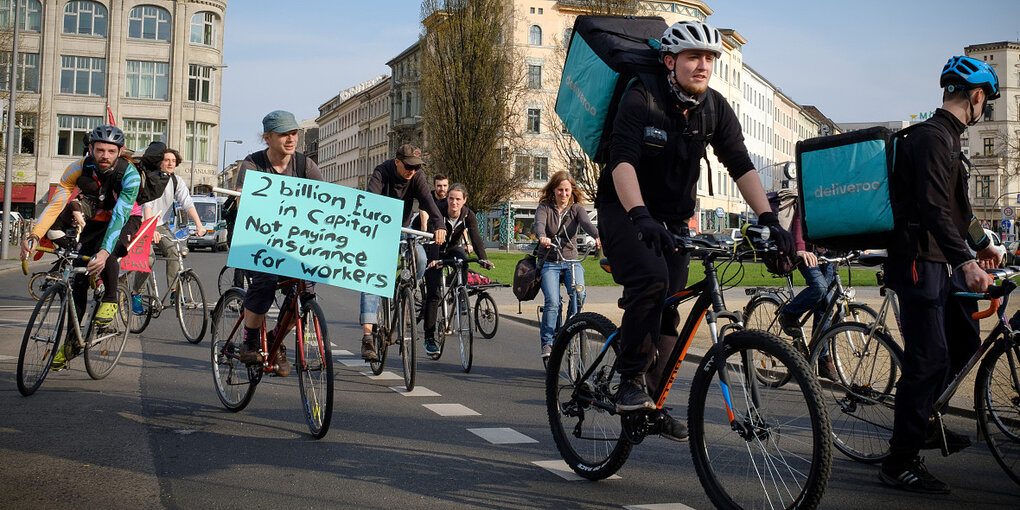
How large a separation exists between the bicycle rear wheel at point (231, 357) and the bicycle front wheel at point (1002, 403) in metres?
4.24

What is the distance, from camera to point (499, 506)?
454cm

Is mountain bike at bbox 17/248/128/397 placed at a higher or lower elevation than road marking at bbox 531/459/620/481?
higher

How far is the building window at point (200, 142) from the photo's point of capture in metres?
68.2

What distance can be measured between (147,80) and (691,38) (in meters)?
68.4

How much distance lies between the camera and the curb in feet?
23.7

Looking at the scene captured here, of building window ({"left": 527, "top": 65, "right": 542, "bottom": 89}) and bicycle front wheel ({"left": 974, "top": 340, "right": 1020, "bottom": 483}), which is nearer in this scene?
bicycle front wheel ({"left": 974, "top": 340, "right": 1020, "bottom": 483})

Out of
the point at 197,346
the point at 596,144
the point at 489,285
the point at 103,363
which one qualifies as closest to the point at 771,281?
the point at 489,285

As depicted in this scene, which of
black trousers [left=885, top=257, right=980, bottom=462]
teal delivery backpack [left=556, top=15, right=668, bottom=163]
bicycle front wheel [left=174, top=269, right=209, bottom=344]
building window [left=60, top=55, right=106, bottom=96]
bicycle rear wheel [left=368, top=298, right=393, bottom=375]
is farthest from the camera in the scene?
building window [left=60, top=55, right=106, bottom=96]

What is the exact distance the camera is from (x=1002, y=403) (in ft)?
16.7

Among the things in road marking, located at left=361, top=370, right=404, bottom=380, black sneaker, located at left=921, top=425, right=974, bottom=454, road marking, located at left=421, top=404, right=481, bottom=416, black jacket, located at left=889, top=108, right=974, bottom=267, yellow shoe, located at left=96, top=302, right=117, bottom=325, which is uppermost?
black jacket, located at left=889, top=108, right=974, bottom=267

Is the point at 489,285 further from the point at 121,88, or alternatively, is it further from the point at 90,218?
the point at 121,88

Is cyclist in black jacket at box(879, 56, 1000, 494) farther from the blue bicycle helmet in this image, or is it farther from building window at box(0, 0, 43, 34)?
building window at box(0, 0, 43, 34)

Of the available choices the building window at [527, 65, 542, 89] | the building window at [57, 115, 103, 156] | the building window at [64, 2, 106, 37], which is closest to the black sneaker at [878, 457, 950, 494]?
the building window at [57, 115, 103, 156]

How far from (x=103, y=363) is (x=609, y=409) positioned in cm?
504
